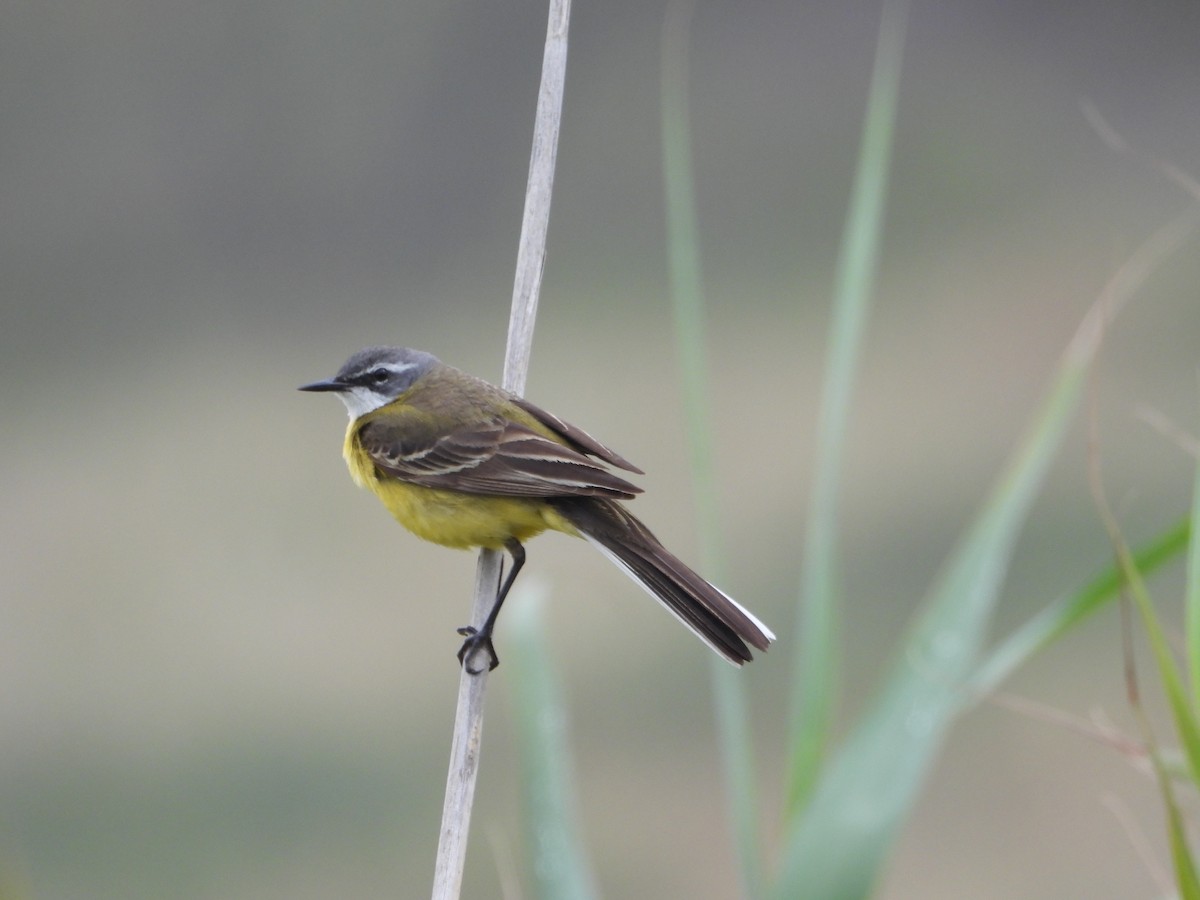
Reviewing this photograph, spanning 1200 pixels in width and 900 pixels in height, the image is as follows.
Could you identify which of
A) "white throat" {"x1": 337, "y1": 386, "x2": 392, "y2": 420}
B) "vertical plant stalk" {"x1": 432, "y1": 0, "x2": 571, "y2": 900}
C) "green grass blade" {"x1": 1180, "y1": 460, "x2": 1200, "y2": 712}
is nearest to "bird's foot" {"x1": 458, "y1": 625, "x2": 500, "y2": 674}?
"vertical plant stalk" {"x1": 432, "y1": 0, "x2": 571, "y2": 900}

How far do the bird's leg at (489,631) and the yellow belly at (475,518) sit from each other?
36 mm

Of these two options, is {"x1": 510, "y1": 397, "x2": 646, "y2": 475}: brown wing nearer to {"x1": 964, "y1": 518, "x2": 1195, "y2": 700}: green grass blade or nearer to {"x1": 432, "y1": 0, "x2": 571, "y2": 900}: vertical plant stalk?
{"x1": 432, "y1": 0, "x2": 571, "y2": 900}: vertical plant stalk

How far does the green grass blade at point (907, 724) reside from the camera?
66.5 inches

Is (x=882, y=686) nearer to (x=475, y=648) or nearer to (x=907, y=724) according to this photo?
(x=907, y=724)

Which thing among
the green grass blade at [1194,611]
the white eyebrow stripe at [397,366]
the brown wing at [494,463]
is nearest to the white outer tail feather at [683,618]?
the brown wing at [494,463]

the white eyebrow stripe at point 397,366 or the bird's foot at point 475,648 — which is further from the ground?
the white eyebrow stripe at point 397,366

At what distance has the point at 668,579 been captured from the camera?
2.93 metres

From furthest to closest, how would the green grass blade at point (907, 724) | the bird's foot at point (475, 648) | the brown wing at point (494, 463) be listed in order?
1. the brown wing at point (494, 463)
2. the bird's foot at point (475, 648)
3. the green grass blade at point (907, 724)

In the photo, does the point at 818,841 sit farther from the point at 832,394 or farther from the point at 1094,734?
the point at 832,394

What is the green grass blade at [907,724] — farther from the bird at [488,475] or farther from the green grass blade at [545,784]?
the bird at [488,475]

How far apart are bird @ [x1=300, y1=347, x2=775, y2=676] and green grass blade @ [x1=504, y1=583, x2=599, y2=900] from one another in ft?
2.18

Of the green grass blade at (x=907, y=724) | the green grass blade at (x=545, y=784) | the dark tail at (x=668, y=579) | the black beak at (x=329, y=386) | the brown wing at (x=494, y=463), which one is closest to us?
the green grass blade at (x=907, y=724)

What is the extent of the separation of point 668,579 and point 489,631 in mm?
503

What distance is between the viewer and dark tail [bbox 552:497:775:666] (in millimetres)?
2623
